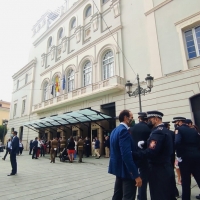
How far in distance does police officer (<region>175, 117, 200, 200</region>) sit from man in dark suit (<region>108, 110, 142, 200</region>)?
1535 mm

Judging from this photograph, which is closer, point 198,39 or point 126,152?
point 126,152

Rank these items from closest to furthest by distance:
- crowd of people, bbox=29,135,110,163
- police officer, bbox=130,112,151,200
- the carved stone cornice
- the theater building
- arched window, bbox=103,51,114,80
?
1. police officer, bbox=130,112,151,200
2. the theater building
3. crowd of people, bbox=29,135,110,163
4. arched window, bbox=103,51,114,80
5. the carved stone cornice

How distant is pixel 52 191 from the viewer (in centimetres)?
454

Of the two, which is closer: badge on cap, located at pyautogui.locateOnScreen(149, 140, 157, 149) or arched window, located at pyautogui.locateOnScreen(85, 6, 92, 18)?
badge on cap, located at pyautogui.locateOnScreen(149, 140, 157, 149)

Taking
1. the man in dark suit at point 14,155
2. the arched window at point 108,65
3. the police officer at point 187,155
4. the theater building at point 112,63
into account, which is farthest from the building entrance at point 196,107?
the man in dark suit at point 14,155

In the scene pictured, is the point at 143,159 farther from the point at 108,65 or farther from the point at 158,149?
the point at 108,65

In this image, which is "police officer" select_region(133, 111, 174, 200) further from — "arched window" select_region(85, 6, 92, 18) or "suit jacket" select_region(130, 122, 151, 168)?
"arched window" select_region(85, 6, 92, 18)

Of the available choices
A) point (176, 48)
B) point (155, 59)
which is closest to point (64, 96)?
point (155, 59)

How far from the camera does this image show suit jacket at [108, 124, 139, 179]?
8.08 feet

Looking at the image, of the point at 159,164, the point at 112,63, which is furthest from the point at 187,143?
the point at 112,63

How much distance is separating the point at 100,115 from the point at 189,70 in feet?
23.6

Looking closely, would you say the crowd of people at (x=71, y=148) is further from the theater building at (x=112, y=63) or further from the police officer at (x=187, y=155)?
the police officer at (x=187, y=155)

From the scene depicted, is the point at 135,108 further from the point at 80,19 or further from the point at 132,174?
the point at 80,19

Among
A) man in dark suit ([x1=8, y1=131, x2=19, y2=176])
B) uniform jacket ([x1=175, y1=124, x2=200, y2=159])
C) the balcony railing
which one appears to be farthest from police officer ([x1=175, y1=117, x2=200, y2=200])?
the balcony railing
